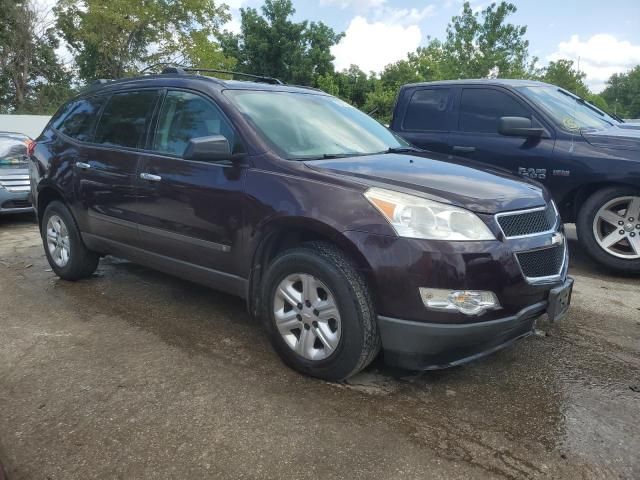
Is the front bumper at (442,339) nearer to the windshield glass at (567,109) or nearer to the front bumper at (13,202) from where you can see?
the windshield glass at (567,109)

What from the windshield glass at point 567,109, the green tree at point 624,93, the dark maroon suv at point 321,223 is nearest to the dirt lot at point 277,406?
the dark maroon suv at point 321,223

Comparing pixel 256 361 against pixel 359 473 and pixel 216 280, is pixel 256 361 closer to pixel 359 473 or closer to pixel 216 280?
pixel 216 280

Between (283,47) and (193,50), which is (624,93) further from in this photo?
(193,50)

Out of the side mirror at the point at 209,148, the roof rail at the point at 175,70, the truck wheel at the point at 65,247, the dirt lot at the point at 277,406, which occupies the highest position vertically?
the roof rail at the point at 175,70

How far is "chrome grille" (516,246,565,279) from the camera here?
297cm

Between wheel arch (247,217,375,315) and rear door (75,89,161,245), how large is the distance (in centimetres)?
128

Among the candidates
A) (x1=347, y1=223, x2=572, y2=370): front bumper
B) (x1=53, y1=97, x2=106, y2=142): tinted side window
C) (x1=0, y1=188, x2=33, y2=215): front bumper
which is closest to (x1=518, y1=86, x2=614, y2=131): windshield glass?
(x1=347, y1=223, x2=572, y2=370): front bumper

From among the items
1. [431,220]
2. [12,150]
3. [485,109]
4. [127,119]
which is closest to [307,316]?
[431,220]

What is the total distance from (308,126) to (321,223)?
1081 mm

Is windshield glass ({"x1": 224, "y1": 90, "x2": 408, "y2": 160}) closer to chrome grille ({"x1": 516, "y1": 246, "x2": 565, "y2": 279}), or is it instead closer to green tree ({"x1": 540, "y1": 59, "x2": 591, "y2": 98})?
chrome grille ({"x1": 516, "y1": 246, "x2": 565, "y2": 279})

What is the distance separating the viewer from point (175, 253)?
3975 millimetres

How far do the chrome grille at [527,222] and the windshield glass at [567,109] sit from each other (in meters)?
2.74

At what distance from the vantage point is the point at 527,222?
311cm

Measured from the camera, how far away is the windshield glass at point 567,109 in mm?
5734
